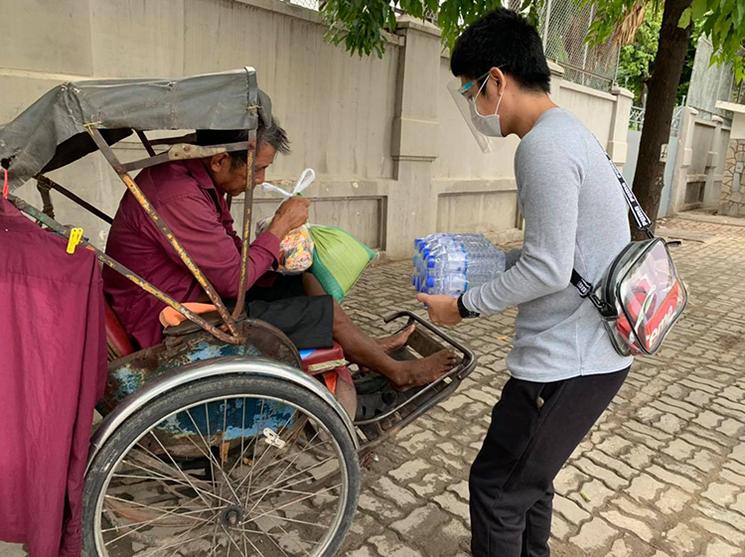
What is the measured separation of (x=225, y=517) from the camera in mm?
1898

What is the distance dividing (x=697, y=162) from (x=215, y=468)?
17212mm

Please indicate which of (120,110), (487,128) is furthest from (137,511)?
(487,128)

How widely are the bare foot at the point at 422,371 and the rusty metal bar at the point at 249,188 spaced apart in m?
0.89

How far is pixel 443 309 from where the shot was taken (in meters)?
1.80

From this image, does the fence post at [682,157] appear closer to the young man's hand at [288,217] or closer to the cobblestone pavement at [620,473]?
the cobblestone pavement at [620,473]

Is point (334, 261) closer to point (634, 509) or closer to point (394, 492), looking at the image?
point (394, 492)

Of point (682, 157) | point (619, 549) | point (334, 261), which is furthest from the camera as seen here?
point (682, 157)

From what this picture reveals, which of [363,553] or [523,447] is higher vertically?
[523,447]

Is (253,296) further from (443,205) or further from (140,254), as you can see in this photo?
(443,205)

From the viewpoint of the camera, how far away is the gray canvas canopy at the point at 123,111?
150cm

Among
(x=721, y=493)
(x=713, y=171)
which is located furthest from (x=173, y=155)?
(x=713, y=171)

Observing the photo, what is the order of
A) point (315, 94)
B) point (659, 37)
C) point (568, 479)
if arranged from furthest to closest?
point (315, 94)
point (659, 37)
point (568, 479)

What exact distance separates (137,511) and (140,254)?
33.6 inches

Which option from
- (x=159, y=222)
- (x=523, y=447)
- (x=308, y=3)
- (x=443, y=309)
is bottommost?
(x=523, y=447)
